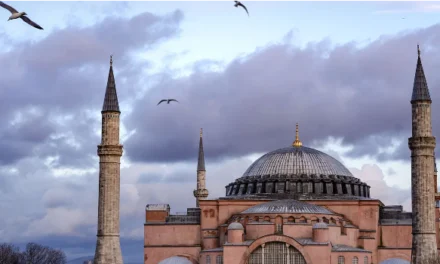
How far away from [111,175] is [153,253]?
7.10 metres

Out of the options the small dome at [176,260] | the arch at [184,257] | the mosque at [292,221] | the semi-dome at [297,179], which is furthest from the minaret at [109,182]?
→ the semi-dome at [297,179]

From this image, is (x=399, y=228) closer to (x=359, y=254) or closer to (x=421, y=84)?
(x=359, y=254)

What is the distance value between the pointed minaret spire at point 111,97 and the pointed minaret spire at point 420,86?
16787 millimetres

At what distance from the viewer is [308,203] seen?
213 feet

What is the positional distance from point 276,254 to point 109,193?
991cm

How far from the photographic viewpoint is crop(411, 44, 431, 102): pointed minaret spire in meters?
59.7

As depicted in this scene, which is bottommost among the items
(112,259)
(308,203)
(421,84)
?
(112,259)

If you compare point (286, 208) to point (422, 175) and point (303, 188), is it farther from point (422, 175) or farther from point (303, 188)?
point (422, 175)

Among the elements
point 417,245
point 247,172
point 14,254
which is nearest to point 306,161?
point 247,172

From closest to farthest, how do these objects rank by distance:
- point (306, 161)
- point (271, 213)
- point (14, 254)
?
point (271, 213), point (306, 161), point (14, 254)

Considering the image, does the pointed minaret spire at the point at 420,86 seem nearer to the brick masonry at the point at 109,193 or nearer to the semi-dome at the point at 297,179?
the semi-dome at the point at 297,179

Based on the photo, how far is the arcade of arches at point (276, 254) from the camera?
2339 inches

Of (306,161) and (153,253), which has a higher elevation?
(306,161)

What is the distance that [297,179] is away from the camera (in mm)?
68000
